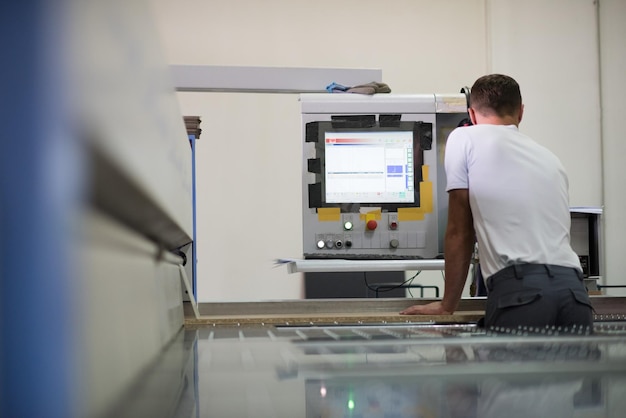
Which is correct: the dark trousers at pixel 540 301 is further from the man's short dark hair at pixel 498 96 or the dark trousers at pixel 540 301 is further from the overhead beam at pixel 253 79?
the overhead beam at pixel 253 79

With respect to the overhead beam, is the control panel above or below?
below

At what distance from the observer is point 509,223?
1.76 meters

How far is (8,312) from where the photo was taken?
0.83ft

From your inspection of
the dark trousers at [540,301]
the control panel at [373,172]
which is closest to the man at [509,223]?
the dark trousers at [540,301]

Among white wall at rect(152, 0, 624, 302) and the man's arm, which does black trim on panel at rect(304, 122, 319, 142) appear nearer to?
the man's arm

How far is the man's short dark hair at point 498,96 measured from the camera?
1.97 m

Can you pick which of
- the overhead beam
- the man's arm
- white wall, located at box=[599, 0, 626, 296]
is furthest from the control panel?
white wall, located at box=[599, 0, 626, 296]

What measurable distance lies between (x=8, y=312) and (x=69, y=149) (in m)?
0.07

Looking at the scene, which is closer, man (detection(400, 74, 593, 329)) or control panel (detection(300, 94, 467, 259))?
man (detection(400, 74, 593, 329))

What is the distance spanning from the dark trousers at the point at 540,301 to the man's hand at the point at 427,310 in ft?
0.40

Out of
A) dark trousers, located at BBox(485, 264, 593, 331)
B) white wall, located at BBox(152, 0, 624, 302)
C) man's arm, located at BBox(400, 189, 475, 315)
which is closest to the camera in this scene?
dark trousers, located at BBox(485, 264, 593, 331)

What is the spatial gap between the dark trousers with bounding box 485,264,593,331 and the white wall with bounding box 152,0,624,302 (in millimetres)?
2527

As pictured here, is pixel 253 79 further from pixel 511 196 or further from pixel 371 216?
pixel 511 196

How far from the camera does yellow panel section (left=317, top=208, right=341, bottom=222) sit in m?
2.66
